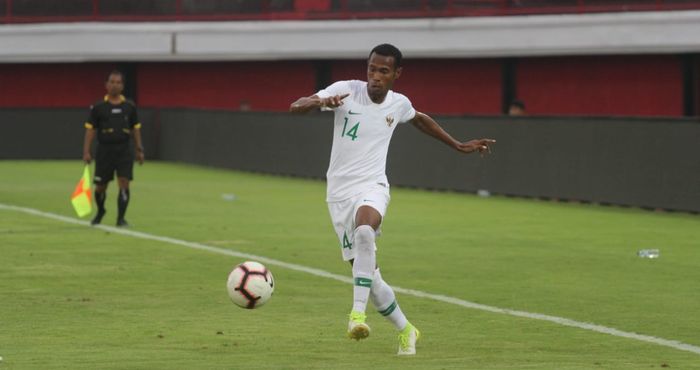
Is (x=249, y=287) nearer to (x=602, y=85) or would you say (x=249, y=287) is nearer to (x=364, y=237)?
(x=364, y=237)

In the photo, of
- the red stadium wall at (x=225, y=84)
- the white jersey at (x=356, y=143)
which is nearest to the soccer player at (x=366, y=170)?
the white jersey at (x=356, y=143)

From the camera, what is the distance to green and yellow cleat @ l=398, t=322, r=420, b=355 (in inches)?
445

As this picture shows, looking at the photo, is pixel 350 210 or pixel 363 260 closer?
pixel 363 260

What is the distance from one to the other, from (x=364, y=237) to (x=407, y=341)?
761 mm

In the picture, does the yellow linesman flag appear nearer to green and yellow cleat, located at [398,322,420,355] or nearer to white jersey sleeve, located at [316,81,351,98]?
white jersey sleeve, located at [316,81,351,98]

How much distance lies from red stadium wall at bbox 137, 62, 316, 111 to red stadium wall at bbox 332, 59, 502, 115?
10.7ft

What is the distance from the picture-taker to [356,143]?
11641 millimetres

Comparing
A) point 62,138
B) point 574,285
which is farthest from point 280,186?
point 574,285

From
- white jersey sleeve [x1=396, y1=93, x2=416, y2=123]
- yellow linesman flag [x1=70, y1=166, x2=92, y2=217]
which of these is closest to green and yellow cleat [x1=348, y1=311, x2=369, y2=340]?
white jersey sleeve [x1=396, y1=93, x2=416, y2=123]

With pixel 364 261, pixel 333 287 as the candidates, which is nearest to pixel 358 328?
pixel 364 261

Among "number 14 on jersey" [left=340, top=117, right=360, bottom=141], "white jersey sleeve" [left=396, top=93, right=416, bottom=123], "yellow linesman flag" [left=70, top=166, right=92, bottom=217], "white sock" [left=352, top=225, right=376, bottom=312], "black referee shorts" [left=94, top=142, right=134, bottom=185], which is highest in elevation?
"white jersey sleeve" [left=396, top=93, right=416, bottom=123]

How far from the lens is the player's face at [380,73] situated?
11406 millimetres

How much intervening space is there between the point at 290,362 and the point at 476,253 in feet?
30.5

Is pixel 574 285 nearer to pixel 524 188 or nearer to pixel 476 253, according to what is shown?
pixel 476 253
